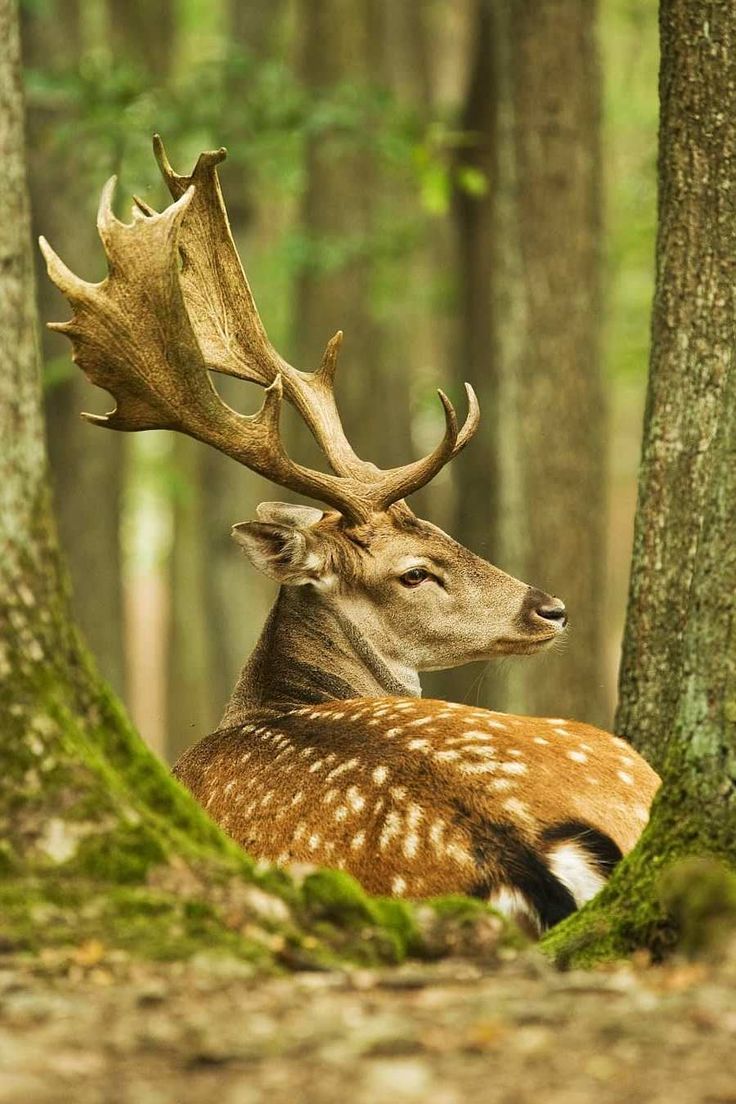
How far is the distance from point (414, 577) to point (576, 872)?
2.67m

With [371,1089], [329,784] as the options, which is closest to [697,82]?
[329,784]

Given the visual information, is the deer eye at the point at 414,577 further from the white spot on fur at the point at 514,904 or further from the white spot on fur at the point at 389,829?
the white spot on fur at the point at 514,904

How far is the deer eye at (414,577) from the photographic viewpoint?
7.20 meters

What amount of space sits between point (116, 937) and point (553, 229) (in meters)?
7.16

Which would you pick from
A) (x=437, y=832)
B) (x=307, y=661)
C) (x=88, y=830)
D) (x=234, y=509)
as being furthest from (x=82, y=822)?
(x=234, y=509)

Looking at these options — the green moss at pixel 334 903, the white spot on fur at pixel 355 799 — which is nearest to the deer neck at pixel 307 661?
the white spot on fur at pixel 355 799

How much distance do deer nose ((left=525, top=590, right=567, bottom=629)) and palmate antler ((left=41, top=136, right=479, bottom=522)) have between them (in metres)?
0.69

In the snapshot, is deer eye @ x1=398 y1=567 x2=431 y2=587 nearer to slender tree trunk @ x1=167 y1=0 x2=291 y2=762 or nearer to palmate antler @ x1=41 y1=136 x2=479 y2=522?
palmate antler @ x1=41 y1=136 x2=479 y2=522

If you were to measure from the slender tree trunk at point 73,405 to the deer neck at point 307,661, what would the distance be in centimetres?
597

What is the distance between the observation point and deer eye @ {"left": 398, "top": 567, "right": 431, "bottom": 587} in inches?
284

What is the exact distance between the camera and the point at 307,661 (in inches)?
277

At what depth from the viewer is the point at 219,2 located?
2445 cm

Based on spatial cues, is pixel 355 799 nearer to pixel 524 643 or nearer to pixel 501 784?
pixel 501 784

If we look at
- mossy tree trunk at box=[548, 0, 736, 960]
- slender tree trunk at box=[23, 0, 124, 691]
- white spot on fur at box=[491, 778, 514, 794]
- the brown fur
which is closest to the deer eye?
mossy tree trunk at box=[548, 0, 736, 960]
